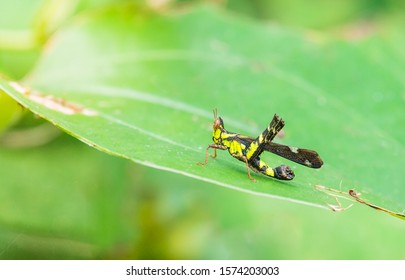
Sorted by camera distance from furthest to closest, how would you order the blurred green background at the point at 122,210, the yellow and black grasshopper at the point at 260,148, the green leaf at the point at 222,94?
the blurred green background at the point at 122,210, the yellow and black grasshopper at the point at 260,148, the green leaf at the point at 222,94

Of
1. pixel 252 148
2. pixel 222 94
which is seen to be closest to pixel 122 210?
pixel 222 94

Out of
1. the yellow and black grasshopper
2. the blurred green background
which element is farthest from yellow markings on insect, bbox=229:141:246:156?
the blurred green background

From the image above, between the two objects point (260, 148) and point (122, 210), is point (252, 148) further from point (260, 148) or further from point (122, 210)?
point (122, 210)

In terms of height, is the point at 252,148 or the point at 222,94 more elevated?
the point at 222,94

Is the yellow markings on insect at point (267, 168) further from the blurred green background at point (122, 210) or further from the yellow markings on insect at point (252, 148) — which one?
the blurred green background at point (122, 210)

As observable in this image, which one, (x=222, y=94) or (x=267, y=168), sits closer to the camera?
(x=267, y=168)

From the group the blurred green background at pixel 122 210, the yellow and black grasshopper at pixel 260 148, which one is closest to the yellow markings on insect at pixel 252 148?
the yellow and black grasshopper at pixel 260 148

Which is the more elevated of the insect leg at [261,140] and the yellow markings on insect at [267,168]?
the insect leg at [261,140]
